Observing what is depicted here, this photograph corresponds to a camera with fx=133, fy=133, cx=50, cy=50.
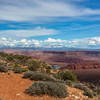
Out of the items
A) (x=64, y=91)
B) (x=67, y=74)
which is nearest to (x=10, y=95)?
(x=64, y=91)

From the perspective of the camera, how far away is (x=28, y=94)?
7.66m

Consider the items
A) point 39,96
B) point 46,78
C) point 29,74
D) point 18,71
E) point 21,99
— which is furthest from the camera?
point 18,71

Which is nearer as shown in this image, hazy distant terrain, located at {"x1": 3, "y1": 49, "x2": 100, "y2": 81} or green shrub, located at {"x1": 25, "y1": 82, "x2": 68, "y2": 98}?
green shrub, located at {"x1": 25, "y1": 82, "x2": 68, "y2": 98}

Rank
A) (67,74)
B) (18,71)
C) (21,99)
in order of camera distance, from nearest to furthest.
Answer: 1. (21,99)
2. (18,71)
3. (67,74)

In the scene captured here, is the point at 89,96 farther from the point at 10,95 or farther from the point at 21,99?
the point at 10,95

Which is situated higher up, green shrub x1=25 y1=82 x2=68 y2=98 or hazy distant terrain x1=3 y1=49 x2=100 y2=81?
green shrub x1=25 y1=82 x2=68 y2=98

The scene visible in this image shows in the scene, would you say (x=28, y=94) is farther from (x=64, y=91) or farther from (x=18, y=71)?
(x=18, y=71)

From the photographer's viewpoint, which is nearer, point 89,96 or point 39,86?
point 39,86

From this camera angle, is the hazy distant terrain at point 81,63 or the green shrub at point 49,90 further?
the hazy distant terrain at point 81,63

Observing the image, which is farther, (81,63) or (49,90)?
(81,63)

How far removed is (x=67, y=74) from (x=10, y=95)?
12.5 m

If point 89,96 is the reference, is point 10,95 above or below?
above

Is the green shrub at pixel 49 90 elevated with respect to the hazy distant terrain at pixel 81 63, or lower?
elevated

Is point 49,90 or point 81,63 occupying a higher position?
point 49,90
